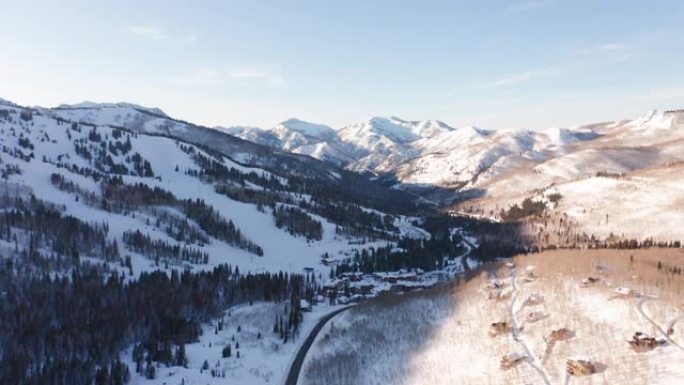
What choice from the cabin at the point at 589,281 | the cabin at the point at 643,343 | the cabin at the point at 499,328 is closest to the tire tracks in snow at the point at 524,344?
the cabin at the point at 499,328

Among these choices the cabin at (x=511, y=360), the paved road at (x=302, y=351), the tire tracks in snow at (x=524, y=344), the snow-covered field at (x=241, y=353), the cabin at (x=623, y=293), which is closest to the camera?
the tire tracks in snow at (x=524, y=344)

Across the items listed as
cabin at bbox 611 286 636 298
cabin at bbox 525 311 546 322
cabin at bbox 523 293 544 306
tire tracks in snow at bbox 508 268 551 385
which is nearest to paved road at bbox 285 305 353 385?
tire tracks in snow at bbox 508 268 551 385

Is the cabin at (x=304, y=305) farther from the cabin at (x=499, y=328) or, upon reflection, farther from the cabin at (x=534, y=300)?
the cabin at (x=499, y=328)

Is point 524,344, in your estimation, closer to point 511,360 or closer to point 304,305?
point 511,360

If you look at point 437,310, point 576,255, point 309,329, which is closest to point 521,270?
point 576,255

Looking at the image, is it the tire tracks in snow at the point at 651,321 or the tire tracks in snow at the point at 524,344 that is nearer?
the tire tracks in snow at the point at 651,321

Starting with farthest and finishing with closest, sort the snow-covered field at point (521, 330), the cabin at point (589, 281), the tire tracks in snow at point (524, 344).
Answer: the cabin at point (589, 281) → the snow-covered field at point (521, 330) → the tire tracks in snow at point (524, 344)

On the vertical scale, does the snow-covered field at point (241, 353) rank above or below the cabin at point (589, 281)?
below

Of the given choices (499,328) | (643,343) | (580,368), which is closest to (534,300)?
(499,328)

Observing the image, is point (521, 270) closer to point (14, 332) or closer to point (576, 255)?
point (576, 255)
